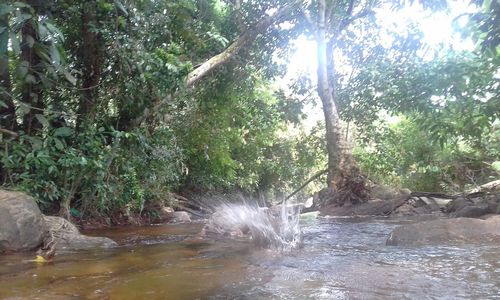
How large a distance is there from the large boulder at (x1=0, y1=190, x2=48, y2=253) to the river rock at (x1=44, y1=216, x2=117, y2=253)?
23cm

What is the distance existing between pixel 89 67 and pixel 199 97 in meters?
3.54

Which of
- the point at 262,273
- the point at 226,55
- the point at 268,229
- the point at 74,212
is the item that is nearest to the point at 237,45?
the point at 226,55

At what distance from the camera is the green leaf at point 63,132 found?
6.44 m

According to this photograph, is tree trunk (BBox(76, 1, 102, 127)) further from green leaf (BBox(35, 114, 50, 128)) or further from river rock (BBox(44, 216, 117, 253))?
river rock (BBox(44, 216, 117, 253))

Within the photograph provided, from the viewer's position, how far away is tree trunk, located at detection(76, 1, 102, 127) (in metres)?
6.91

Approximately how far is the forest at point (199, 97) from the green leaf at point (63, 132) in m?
0.05

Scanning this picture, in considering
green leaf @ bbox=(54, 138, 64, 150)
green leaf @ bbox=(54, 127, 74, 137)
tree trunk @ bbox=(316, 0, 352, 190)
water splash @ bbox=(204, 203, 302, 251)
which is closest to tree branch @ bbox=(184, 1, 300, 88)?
tree trunk @ bbox=(316, 0, 352, 190)

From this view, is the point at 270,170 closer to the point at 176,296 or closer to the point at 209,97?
the point at 209,97

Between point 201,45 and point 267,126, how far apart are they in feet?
17.0

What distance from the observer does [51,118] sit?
666 centimetres

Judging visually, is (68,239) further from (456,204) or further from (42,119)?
(456,204)

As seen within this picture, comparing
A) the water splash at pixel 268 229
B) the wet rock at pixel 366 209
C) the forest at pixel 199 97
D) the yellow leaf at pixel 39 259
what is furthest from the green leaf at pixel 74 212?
the wet rock at pixel 366 209

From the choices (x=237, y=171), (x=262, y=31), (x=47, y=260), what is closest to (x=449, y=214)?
(x=262, y=31)

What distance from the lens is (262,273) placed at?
368 centimetres
